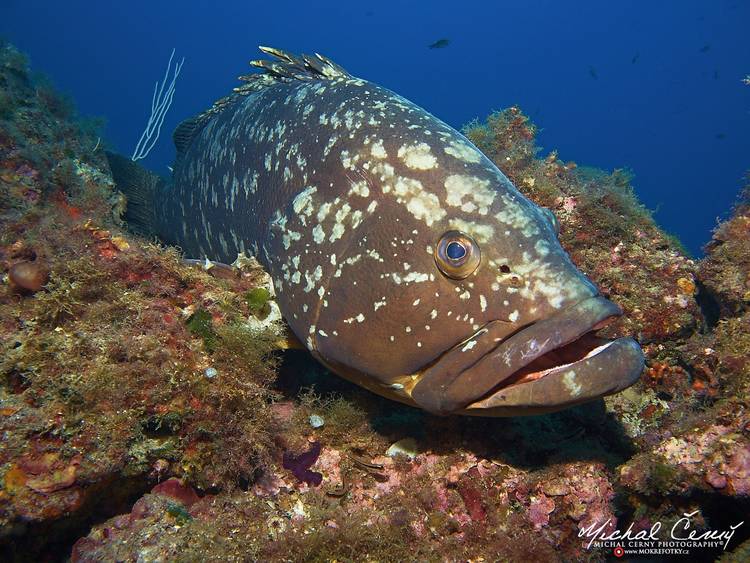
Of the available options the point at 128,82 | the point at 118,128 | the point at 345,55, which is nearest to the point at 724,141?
the point at 345,55

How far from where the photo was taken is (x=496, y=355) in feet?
8.30

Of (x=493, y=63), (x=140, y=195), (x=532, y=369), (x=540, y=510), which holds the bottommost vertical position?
(x=540, y=510)

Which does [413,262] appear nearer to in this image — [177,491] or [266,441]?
[266,441]

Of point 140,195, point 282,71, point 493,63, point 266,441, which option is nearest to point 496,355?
point 266,441

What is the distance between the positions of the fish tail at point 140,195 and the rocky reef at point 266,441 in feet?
8.64

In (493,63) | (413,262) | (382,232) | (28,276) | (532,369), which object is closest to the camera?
(532,369)

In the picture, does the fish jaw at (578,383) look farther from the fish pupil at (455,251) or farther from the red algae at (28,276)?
the red algae at (28,276)

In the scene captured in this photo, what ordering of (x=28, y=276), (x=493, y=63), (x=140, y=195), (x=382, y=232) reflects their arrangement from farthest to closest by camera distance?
(x=493, y=63) < (x=140, y=195) < (x=28, y=276) < (x=382, y=232)

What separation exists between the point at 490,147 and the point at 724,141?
17496 centimetres

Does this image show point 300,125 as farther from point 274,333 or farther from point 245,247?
point 274,333

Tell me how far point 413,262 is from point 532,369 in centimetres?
106

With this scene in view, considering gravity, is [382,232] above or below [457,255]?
above

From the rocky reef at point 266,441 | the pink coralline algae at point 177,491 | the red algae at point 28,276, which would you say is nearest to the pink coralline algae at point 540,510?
the rocky reef at point 266,441

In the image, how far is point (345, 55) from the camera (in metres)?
167
